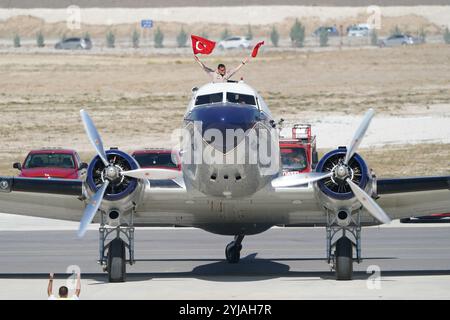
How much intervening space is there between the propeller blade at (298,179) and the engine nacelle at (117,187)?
244 cm

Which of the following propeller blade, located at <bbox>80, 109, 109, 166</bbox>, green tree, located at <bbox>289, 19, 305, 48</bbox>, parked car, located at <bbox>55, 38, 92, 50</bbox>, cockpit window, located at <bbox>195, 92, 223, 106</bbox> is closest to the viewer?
cockpit window, located at <bbox>195, 92, 223, 106</bbox>

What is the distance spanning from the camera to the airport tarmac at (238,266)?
18438 mm

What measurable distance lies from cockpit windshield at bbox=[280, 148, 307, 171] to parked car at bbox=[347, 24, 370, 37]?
300 ft

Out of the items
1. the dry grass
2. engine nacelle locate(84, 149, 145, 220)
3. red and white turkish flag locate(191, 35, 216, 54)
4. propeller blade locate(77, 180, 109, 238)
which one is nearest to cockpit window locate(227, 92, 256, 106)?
engine nacelle locate(84, 149, 145, 220)

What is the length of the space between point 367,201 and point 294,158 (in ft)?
48.4

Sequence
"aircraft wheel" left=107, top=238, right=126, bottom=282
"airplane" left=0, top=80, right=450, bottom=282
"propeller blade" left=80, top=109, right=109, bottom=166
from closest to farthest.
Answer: "airplane" left=0, top=80, right=450, bottom=282 < "propeller blade" left=80, top=109, right=109, bottom=166 < "aircraft wheel" left=107, top=238, right=126, bottom=282

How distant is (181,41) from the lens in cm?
11694

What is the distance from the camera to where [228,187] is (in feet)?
61.2

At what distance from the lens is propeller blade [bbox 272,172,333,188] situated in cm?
1911

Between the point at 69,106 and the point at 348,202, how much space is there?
171 feet

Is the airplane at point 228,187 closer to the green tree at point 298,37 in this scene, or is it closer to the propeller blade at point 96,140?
the propeller blade at point 96,140

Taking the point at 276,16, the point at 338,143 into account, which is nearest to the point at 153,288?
the point at 338,143

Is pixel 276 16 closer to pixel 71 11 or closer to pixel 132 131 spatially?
pixel 71 11

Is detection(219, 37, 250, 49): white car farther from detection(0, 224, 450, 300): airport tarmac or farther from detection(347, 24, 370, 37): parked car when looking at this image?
detection(0, 224, 450, 300): airport tarmac
